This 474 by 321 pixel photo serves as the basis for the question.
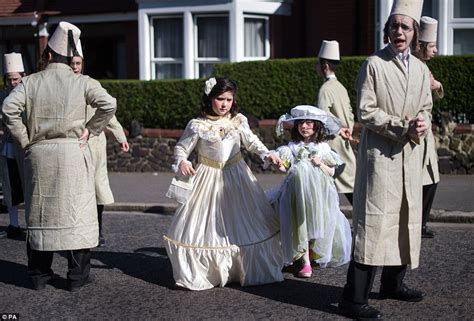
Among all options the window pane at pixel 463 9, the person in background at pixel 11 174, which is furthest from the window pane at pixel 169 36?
the person in background at pixel 11 174

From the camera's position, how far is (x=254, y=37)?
1769 centimetres

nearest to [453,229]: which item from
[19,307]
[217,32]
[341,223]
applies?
[341,223]

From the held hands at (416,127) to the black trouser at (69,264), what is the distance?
9.62 feet

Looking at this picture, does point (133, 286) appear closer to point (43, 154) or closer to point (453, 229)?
point (43, 154)

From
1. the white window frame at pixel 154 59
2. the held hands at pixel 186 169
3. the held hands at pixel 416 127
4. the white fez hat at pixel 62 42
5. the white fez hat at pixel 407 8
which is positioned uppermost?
the white window frame at pixel 154 59

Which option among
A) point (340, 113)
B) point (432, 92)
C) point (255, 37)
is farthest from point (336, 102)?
point (255, 37)

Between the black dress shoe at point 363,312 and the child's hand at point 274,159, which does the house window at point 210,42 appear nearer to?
the child's hand at point 274,159

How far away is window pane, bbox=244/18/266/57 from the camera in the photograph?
17.5 meters

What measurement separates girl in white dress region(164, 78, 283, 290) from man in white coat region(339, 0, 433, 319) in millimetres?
1195

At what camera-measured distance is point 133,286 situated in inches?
281

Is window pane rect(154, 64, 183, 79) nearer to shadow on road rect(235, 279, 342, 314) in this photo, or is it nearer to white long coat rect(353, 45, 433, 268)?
shadow on road rect(235, 279, 342, 314)

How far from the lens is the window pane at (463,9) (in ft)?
48.3

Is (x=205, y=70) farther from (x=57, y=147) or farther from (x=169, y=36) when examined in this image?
(x=57, y=147)

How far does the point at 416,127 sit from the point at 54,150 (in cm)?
290
